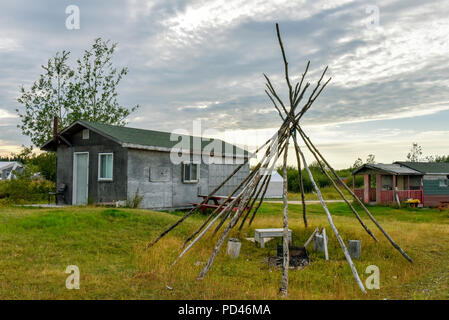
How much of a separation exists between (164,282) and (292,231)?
5080 mm

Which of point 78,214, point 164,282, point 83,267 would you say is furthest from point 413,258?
point 78,214

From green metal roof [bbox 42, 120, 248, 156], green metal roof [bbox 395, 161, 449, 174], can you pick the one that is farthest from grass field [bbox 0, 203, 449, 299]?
green metal roof [bbox 395, 161, 449, 174]

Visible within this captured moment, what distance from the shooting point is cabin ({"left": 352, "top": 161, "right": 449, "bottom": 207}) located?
24094mm

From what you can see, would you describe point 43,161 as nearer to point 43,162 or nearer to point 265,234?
point 43,162

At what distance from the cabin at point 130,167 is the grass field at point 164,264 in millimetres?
3594

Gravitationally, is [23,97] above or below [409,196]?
above

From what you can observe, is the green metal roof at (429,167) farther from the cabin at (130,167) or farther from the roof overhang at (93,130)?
the cabin at (130,167)

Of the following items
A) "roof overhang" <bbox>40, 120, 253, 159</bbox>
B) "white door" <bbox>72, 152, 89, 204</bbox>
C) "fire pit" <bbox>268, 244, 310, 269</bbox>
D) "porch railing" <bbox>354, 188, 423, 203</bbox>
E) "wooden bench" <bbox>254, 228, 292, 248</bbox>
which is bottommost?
"fire pit" <bbox>268, 244, 310, 269</bbox>

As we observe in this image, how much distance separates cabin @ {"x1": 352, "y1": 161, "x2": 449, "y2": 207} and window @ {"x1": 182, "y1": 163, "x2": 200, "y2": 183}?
12.4 m

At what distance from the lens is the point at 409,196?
24.0 m

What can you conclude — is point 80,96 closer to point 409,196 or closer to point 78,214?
point 78,214

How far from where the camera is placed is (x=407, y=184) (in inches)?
1000

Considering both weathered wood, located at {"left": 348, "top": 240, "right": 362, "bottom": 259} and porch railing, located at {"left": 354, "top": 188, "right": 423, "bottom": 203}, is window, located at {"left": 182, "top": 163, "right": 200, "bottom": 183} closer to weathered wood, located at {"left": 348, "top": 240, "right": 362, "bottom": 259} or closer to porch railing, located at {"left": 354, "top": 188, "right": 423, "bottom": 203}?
weathered wood, located at {"left": 348, "top": 240, "right": 362, "bottom": 259}
